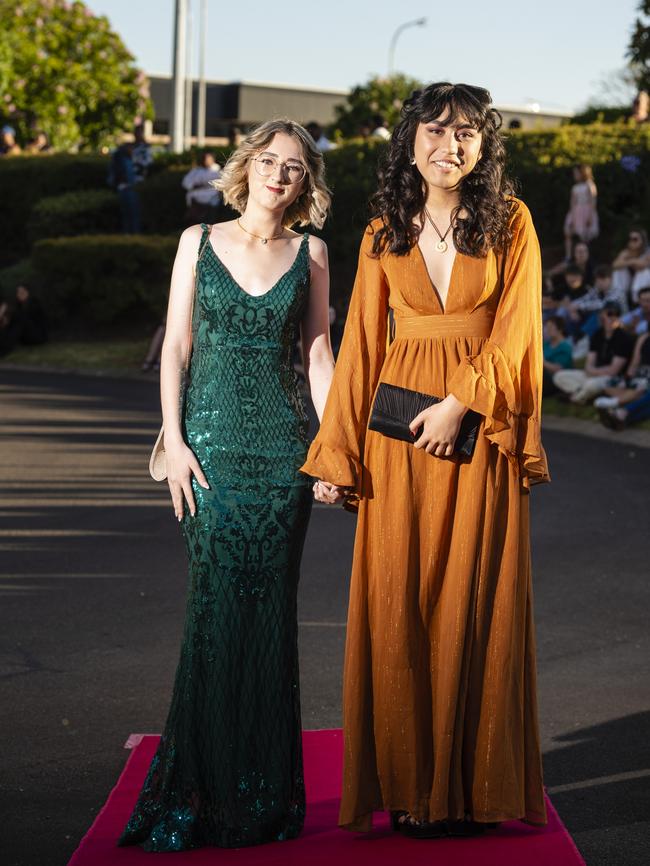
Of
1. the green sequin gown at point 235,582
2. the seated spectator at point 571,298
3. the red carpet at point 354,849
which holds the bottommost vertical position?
the seated spectator at point 571,298

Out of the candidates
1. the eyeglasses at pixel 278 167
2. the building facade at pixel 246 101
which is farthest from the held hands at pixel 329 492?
the building facade at pixel 246 101

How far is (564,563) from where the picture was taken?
8883mm

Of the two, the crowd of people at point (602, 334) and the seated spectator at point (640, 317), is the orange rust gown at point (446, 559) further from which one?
the seated spectator at point (640, 317)

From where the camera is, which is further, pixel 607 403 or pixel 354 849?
pixel 607 403

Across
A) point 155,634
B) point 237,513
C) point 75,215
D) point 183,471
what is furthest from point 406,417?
point 75,215

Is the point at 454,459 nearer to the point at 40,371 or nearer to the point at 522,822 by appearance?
the point at 522,822

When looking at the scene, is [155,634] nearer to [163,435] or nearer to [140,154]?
[163,435]

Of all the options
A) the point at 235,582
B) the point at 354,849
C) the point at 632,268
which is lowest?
the point at 632,268

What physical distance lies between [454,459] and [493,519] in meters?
0.22

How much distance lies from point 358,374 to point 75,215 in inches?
924

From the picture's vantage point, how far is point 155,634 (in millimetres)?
7102

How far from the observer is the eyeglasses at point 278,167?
14.6ft

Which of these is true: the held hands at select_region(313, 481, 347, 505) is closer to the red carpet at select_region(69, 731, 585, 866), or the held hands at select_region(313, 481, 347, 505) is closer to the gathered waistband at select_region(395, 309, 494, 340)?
the gathered waistband at select_region(395, 309, 494, 340)

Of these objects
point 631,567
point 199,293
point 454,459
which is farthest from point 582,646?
point 199,293
